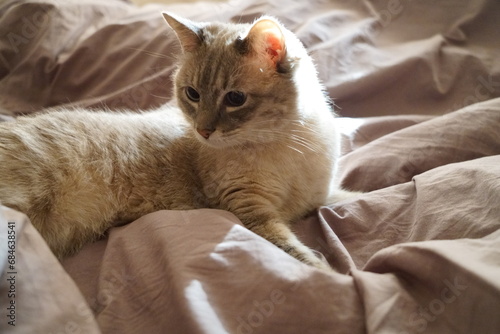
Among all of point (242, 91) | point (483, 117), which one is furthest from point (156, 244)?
point (483, 117)

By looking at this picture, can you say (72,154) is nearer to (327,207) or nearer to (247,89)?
(247,89)

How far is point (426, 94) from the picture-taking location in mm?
2102

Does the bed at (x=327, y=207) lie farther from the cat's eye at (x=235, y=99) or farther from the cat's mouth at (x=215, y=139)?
the cat's eye at (x=235, y=99)

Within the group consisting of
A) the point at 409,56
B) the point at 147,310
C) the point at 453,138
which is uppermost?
the point at 409,56

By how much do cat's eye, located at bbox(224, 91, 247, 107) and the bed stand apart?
17.1 inches

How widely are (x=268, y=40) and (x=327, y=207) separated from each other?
0.73 metres

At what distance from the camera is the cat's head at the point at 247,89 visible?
1.43 m

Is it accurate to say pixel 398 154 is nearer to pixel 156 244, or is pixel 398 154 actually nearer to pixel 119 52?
pixel 156 244

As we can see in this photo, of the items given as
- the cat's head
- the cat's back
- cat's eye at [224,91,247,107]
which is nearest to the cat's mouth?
the cat's head

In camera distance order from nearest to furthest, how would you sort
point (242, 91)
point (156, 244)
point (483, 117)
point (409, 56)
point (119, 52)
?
point (156, 244)
point (242, 91)
point (483, 117)
point (409, 56)
point (119, 52)

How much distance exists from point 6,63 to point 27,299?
5.75 ft

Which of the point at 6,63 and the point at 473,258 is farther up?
the point at 6,63

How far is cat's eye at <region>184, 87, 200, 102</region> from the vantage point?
5.16ft

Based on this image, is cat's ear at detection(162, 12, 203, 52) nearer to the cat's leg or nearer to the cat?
the cat
